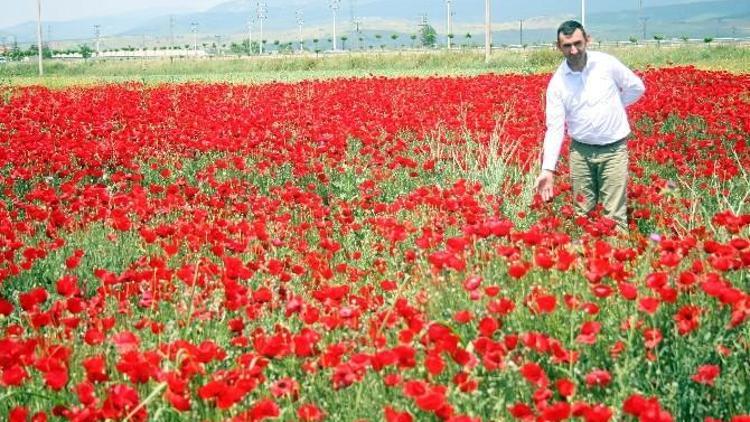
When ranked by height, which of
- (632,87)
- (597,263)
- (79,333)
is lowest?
(79,333)

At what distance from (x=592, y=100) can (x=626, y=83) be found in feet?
1.28

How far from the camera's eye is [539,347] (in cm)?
302

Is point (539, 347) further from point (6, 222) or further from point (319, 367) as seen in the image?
point (6, 222)

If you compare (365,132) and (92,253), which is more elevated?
(365,132)

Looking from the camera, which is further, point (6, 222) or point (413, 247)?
point (413, 247)

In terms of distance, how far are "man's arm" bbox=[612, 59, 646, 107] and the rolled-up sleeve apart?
0.49 m

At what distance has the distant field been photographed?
1407 inches

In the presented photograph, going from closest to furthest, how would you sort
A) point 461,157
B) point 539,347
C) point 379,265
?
point 539,347
point 379,265
point 461,157

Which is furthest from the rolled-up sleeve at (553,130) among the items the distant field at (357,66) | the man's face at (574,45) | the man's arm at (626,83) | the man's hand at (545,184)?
the distant field at (357,66)

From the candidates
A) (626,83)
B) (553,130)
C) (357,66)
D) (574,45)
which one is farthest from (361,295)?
(357,66)

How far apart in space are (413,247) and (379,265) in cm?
96

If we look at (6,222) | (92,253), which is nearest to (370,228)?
(92,253)

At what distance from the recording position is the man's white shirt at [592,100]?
6.14 metres

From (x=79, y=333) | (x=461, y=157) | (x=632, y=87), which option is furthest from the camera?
(x=461, y=157)
